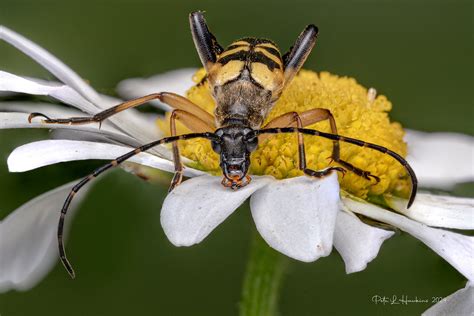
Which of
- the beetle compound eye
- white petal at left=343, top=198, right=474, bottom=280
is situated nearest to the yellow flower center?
the beetle compound eye

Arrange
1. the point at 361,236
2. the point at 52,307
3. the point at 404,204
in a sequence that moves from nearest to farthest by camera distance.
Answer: the point at 361,236, the point at 404,204, the point at 52,307

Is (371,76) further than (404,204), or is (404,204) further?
(371,76)

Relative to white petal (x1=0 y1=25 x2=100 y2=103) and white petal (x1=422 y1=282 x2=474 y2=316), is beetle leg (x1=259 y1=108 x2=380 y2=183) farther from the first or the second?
white petal (x1=0 y1=25 x2=100 y2=103)

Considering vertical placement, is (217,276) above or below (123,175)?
below

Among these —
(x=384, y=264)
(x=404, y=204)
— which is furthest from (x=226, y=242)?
(x=404, y=204)

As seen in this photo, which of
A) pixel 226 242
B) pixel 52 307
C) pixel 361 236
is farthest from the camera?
pixel 226 242

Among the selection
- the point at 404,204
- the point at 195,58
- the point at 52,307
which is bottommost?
the point at 52,307

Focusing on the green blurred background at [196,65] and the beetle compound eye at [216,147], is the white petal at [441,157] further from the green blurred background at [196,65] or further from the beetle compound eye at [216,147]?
the beetle compound eye at [216,147]

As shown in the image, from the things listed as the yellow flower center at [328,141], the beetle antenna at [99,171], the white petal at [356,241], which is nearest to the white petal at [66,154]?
the beetle antenna at [99,171]

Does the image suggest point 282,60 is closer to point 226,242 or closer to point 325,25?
point 226,242
